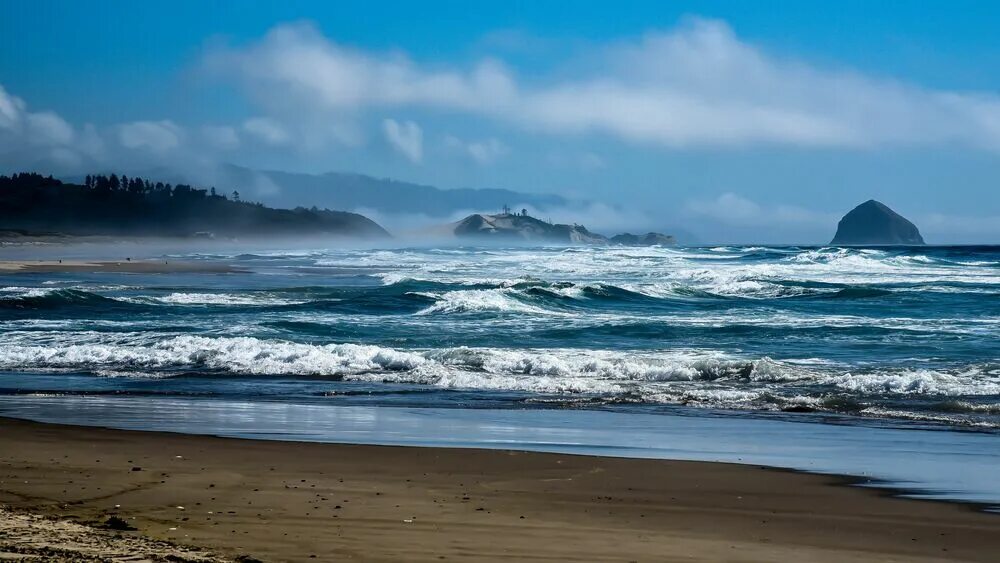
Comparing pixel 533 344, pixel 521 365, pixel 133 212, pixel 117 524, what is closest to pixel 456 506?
pixel 117 524

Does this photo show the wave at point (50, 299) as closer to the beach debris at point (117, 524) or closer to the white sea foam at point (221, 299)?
the white sea foam at point (221, 299)

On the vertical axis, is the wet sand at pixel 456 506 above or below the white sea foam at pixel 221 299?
below

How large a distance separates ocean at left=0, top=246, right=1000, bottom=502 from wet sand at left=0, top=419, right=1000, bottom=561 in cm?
96

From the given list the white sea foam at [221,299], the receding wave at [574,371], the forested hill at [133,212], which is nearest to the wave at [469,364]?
the receding wave at [574,371]

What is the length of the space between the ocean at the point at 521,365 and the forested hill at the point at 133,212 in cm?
10066

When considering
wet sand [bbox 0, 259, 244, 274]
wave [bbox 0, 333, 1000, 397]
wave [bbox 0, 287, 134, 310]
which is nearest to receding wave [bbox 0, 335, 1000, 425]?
wave [bbox 0, 333, 1000, 397]

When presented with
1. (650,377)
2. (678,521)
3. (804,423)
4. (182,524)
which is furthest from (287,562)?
(650,377)

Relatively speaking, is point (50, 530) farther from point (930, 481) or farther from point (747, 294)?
point (747, 294)

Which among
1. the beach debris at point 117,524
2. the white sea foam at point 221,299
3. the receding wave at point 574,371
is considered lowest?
the receding wave at point 574,371

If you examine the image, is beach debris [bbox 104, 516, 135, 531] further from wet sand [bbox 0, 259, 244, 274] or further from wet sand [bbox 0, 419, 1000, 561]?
wet sand [bbox 0, 259, 244, 274]

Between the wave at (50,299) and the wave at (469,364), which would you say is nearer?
the wave at (469,364)

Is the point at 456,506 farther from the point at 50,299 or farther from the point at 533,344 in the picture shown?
the point at 50,299

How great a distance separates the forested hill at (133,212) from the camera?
13050 cm

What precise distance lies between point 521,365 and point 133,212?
443 feet
